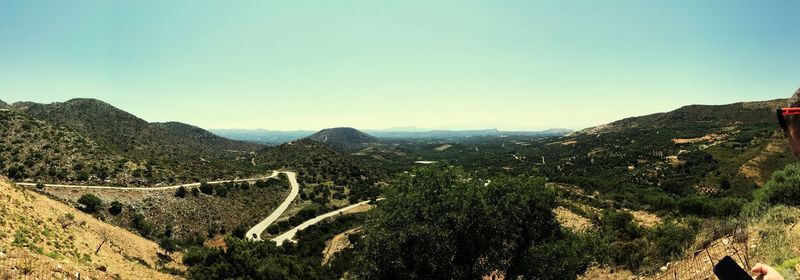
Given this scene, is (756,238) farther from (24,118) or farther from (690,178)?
(24,118)

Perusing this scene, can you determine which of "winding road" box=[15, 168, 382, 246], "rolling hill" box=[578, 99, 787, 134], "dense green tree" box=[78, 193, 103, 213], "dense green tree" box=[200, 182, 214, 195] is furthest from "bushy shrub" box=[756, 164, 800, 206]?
"rolling hill" box=[578, 99, 787, 134]

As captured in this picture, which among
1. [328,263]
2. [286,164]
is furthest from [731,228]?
[286,164]

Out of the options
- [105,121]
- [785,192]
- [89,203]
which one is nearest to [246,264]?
[89,203]

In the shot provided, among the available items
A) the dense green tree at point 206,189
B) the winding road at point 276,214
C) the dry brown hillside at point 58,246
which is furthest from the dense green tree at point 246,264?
the dense green tree at point 206,189

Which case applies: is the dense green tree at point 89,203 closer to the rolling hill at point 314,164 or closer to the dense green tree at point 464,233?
the dense green tree at point 464,233

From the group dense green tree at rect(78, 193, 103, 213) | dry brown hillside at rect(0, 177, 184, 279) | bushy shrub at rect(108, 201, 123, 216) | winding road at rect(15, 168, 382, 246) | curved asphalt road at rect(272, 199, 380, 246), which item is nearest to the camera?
dry brown hillside at rect(0, 177, 184, 279)

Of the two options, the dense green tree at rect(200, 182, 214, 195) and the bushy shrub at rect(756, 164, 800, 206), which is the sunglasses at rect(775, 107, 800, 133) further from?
the dense green tree at rect(200, 182, 214, 195)
